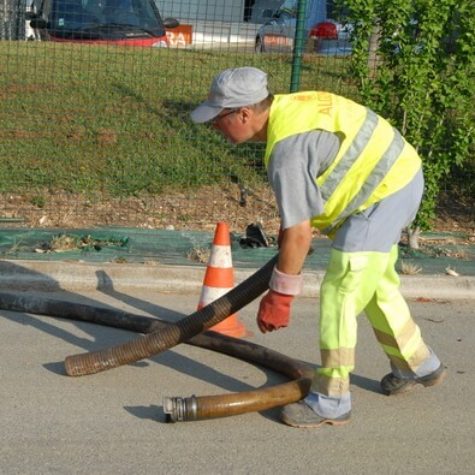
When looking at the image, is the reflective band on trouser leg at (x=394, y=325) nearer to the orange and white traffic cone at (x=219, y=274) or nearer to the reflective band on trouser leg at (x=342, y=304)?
the reflective band on trouser leg at (x=342, y=304)

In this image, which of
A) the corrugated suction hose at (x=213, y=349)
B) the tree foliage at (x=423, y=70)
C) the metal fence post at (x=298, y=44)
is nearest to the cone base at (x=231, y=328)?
the corrugated suction hose at (x=213, y=349)

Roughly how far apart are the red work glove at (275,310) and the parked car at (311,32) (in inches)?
168

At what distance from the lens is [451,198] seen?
32.7 feet

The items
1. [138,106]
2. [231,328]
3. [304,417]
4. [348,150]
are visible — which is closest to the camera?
[348,150]

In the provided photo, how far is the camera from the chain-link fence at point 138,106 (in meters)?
9.41

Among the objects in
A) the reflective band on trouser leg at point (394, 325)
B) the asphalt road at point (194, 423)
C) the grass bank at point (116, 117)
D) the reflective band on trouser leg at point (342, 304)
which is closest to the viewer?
the asphalt road at point (194, 423)

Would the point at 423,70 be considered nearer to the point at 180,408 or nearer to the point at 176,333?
the point at 176,333

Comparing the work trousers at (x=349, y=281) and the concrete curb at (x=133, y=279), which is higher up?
the work trousers at (x=349, y=281)

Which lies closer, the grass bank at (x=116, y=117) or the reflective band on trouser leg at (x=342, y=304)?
the reflective band on trouser leg at (x=342, y=304)

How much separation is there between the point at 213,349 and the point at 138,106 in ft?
17.4

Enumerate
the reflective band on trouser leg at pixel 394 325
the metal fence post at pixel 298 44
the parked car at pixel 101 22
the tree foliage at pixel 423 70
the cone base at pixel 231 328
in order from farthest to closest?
the parked car at pixel 101 22 < the metal fence post at pixel 298 44 < the tree foliage at pixel 423 70 < the cone base at pixel 231 328 < the reflective band on trouser leg at pixel 394 325

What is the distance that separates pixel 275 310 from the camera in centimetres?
473

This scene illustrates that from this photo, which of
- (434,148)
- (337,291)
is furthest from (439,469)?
(434,148)

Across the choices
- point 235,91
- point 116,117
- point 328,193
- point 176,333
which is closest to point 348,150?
point 328,193
